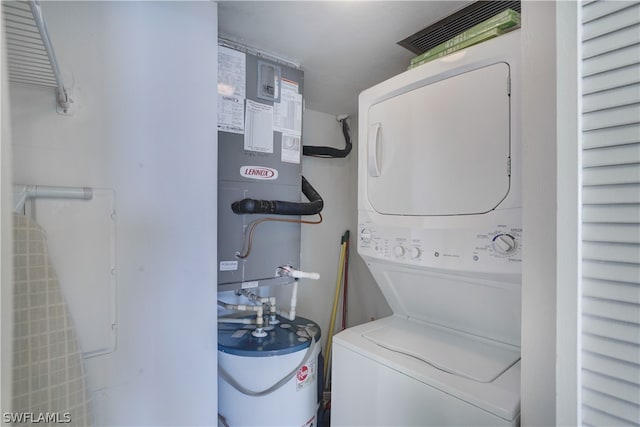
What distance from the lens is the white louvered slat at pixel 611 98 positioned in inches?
18.9

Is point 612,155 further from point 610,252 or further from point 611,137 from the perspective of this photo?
point 610,252

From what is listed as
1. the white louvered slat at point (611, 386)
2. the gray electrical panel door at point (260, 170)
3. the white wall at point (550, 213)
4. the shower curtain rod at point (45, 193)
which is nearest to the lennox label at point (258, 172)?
the gray electrical panel door at point (260, 170)

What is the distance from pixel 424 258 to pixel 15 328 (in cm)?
147

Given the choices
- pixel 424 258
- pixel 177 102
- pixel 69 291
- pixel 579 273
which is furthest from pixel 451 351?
pixel 177 102

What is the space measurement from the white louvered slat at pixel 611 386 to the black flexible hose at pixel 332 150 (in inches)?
86.1

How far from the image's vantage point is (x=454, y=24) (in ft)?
4.83

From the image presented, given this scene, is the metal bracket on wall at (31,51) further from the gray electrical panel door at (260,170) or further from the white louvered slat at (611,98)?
→ the white louvered slat at (611,98)

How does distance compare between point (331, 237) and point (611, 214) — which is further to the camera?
point (331, 237)

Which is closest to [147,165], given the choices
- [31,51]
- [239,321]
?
[31,51]

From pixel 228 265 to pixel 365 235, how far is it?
2.77ft

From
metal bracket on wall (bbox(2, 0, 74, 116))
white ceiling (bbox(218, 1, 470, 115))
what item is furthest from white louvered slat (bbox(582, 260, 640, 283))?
white ceiling (bbox(218, 1, 470, 115))

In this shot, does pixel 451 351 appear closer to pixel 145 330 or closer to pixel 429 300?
pixel 429 300

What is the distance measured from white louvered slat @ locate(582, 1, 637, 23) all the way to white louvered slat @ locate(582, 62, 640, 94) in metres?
0.09

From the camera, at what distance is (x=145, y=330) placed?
1.14 meters
